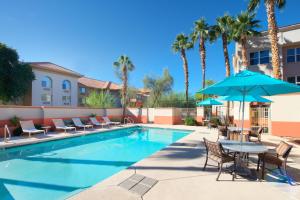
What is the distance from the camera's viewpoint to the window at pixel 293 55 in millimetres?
18938

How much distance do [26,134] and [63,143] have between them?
3.28m

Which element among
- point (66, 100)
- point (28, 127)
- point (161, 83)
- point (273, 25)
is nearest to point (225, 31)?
point (273, 25)

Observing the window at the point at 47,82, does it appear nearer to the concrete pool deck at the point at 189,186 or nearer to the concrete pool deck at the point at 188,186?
the concrete pool deck at the point at 188,186

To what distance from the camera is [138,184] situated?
4703 millimetres

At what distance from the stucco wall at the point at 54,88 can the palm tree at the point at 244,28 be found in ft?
86.8

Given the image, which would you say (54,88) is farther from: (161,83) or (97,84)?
(161,83)

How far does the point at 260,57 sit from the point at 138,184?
2092 centimetres

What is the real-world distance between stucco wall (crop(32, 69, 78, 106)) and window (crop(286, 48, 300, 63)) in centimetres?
3103

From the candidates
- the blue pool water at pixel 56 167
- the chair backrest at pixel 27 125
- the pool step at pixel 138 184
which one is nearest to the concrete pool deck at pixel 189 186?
the pool step at pixel 138 184

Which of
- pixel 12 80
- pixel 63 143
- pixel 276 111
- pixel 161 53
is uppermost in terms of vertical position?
pixel 161 53

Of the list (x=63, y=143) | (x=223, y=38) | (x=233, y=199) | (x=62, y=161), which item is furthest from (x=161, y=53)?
(x=233, y=199)

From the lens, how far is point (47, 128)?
14.8 metres

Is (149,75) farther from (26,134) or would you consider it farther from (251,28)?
(26,134)

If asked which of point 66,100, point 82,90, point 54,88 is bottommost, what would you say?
point 66,100
